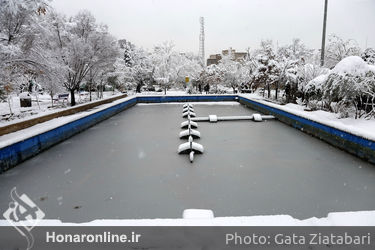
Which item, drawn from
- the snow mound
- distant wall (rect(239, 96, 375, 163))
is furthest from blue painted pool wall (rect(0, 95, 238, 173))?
the snow mound

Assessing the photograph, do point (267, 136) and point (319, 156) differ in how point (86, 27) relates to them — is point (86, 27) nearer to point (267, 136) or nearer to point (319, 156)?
point (267, 136)

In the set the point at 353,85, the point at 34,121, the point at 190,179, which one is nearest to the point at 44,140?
the point at 34,121

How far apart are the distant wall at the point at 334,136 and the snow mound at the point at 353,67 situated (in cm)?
262

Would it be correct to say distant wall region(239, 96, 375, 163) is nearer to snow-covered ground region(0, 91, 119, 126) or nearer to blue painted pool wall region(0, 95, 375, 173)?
blue painted pool wall region(0, 95, 375, 173)

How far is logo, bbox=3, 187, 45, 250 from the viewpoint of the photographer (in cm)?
344

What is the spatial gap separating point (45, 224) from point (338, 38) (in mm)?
26845

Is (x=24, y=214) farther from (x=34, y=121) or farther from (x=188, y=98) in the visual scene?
(x=188, y=98)

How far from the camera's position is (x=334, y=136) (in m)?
8.95

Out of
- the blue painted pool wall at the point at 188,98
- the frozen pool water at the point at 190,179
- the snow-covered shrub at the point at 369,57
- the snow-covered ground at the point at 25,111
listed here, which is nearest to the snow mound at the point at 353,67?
the frozen pool water at the point at 190,179

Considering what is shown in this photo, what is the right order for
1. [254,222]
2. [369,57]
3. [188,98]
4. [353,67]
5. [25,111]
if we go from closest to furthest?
[254,222] < [353,67] < [25,111] < [369,57] < [188,98]

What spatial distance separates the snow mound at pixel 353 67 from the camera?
34.5ft

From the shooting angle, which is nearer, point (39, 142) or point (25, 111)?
point (39, 142)

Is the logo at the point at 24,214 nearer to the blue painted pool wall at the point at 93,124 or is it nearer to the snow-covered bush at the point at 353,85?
the blue painted pool wall at the point at 93,124

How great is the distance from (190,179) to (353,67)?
9285mm
